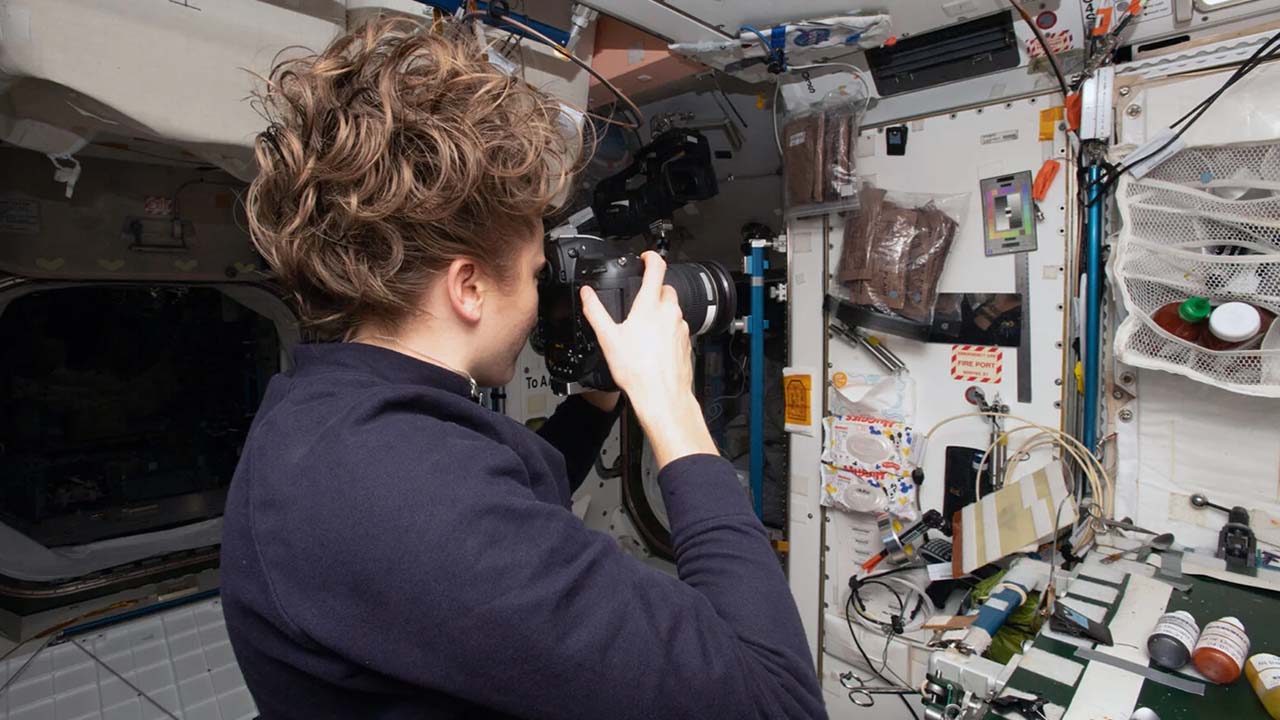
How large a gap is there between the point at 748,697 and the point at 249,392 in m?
4.85

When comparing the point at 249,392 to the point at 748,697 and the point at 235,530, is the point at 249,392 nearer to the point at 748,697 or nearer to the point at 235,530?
the point at 235,530

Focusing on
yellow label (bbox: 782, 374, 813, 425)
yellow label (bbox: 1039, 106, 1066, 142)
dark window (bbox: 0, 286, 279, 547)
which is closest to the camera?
yellow label (bbox: 1039, 106, 1066, 142)

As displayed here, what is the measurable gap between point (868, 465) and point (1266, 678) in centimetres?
137

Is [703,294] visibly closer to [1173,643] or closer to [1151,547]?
[1173,643]

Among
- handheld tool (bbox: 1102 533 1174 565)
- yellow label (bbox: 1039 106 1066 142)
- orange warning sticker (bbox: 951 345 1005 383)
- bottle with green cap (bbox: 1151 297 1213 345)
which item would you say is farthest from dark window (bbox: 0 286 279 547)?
bottle with green cap (bbox: 1151 297 1213 345)

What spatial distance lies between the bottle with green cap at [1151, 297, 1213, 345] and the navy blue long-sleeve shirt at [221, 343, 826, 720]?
1.67 m

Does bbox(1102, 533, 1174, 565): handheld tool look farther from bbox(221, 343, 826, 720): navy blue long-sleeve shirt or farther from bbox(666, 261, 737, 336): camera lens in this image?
bbox(221, 343, 826, 720): navy blue long-sleeve shirt

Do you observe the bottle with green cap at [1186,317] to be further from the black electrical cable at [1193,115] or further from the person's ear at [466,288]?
the person's ear at [466,288]

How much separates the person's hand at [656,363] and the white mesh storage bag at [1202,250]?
160cm

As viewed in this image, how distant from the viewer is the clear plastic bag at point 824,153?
7.54ft

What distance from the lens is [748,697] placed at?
0.63 m

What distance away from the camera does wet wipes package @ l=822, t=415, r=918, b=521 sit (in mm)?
2352

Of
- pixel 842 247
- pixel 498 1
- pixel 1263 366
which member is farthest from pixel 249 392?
pixel 1263 366

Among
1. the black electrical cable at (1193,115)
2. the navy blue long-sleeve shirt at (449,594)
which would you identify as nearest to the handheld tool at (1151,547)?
the black electrical cable at (1193,115)
